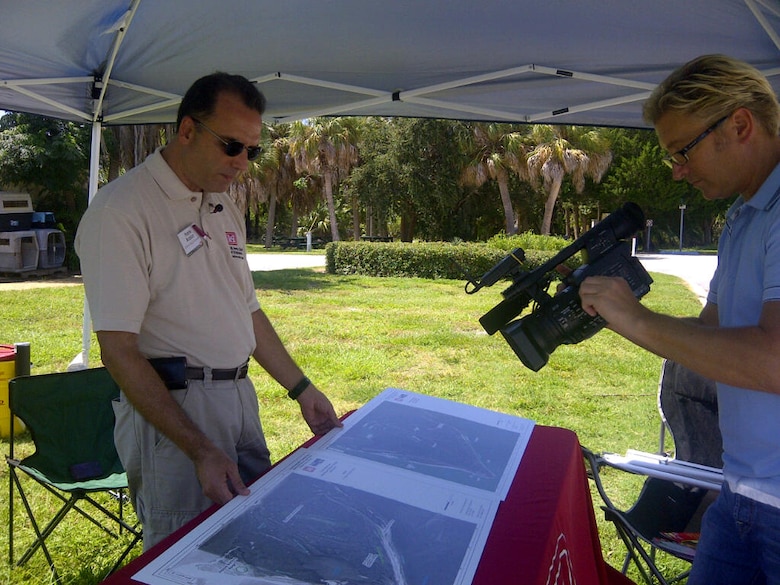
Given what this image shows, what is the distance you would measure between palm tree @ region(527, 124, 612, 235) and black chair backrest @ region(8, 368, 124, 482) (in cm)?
2289

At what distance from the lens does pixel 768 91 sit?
1.23 meters

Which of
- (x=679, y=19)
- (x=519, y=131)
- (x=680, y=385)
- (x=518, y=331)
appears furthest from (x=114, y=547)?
Result: (x=519, y=131)

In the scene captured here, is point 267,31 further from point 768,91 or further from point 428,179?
point 428,179

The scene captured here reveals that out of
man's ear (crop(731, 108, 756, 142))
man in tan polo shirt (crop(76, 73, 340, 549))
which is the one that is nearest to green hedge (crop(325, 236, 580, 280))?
man in tan polo shirt (crop(76, 73, 340, 549))

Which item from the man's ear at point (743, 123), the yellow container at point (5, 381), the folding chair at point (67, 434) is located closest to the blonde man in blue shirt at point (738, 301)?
the man's ear at point (743, 123)

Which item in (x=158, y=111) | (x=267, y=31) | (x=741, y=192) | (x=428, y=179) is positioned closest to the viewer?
(x=741, y=192)

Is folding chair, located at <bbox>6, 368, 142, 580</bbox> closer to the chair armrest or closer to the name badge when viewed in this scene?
the name badge

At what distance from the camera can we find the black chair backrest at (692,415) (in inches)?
105

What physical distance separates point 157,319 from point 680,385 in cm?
227

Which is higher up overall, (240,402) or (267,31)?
(267,31)

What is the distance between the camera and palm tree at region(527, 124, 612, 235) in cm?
2400

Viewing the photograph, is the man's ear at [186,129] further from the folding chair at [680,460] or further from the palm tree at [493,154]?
the palm tree at [493,154]

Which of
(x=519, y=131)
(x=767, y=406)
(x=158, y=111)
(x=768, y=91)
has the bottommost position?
(x=767, y=406)

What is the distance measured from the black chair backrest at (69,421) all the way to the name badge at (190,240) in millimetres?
1724
